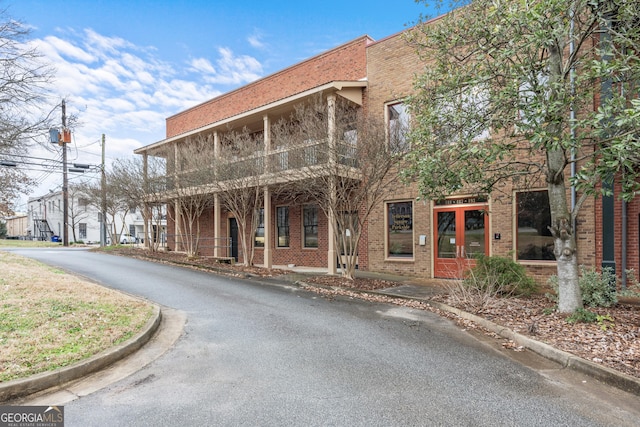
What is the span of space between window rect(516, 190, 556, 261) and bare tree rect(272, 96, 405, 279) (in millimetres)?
3746

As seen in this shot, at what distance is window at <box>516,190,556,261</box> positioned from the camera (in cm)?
987

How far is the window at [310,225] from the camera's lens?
49.6 ft

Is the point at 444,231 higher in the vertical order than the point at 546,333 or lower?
higher

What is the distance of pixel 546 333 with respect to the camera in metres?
5.50

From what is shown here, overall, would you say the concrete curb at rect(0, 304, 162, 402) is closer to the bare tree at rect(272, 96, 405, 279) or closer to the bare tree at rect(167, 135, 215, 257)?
the bare tree at rect(272, 96, 405, 279)

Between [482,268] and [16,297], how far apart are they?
31.3 ft

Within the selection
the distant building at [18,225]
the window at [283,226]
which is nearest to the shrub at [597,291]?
the window at [283,226]

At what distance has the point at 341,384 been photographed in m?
3.93

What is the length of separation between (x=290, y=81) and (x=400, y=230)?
8616 mm

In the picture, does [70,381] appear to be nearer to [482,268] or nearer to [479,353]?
[479,353]

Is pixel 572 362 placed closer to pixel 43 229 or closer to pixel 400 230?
pixel 400 230

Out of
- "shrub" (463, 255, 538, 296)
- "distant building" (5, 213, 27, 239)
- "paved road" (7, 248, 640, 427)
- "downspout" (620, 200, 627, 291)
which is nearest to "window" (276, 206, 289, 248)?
"shrub" (463, 255, 538, 296)

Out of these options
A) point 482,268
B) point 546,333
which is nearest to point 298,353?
point 546,333

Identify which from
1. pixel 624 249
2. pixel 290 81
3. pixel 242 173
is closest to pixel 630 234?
pixel 624 249
